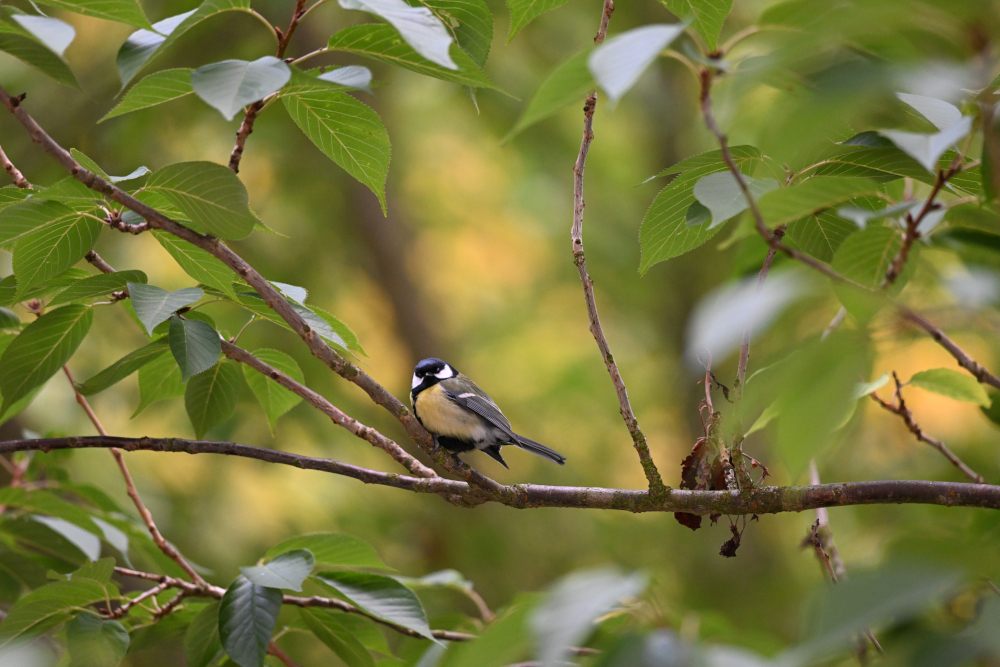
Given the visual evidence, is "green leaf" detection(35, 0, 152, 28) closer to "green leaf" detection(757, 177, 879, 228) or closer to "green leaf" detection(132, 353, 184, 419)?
"green leaf" detection(132, 353, 184, 419)

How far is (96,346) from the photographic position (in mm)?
4031

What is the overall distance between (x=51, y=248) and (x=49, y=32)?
487 millimetres

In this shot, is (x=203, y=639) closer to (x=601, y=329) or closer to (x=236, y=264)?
(x=236, y=264)

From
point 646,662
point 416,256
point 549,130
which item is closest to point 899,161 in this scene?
point 646,662

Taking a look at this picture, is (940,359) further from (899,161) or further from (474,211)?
(474,211)

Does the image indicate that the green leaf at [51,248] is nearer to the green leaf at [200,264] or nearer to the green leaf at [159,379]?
the green leaf at [200,264]

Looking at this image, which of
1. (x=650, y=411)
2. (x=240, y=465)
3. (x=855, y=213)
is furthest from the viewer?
(x=650, y=411)

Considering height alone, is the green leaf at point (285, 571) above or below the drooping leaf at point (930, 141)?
below

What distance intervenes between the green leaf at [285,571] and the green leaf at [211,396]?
0.32m

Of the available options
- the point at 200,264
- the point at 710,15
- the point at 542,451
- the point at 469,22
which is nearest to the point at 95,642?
the point at 200,264

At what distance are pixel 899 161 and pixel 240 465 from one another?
13.4 feet

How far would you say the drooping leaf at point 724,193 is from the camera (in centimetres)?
95

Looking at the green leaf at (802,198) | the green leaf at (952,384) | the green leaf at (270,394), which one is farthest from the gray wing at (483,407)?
the green leaf at (802,198)

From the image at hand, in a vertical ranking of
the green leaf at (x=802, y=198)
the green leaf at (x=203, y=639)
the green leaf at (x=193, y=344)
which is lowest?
the green leaf at (x=203, y=639)
